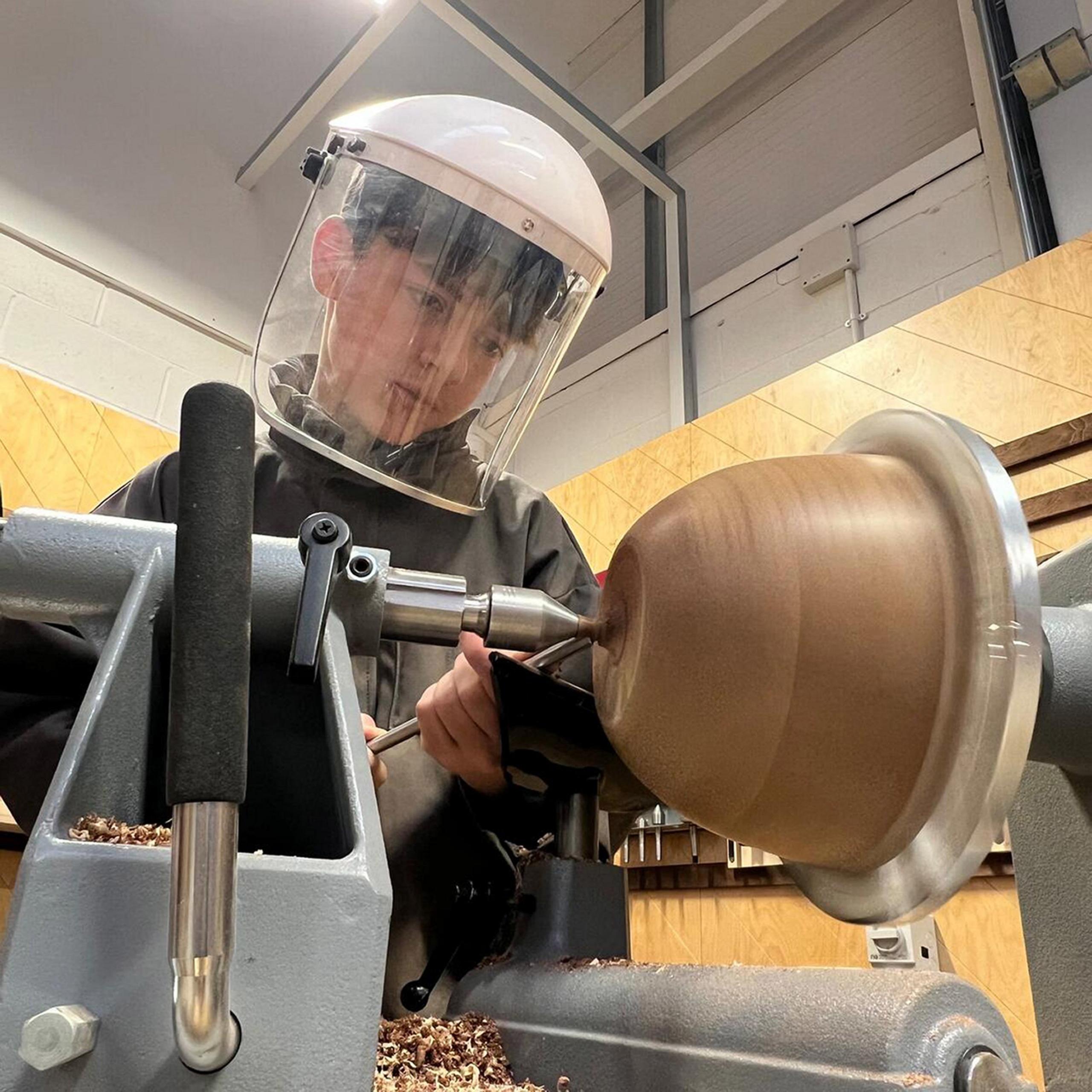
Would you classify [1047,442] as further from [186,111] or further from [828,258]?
[186,111]

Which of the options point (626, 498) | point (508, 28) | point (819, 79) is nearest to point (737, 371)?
point (626, 498)

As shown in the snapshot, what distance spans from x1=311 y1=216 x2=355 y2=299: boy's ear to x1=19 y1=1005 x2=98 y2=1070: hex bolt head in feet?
3.49

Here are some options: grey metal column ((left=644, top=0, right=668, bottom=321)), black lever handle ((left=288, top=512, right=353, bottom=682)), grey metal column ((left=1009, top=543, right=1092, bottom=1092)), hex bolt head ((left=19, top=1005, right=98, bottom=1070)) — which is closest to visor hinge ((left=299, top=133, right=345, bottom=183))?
black lever handle ((left=288, top=512, right=353, bottom=682))

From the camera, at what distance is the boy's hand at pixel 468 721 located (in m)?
0.71

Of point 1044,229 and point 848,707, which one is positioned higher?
point 1044,229

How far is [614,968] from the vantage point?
1.85ft

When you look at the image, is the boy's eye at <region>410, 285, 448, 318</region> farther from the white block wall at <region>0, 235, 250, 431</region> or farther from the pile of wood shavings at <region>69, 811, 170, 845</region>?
the white block wall at <region>0, 235, 250, 431</region>

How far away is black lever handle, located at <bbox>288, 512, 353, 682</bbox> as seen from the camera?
1.49 feet

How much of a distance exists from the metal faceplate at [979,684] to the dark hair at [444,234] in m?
0.83

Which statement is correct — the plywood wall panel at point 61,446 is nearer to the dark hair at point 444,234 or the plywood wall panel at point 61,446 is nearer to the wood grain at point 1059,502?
the dark hair at point 444,234

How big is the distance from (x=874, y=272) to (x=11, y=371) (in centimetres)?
264

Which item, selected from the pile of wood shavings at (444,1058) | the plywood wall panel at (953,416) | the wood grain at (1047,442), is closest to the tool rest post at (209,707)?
the pile of wood shavings at (444,1058)

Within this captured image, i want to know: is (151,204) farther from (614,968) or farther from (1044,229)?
(614,968)

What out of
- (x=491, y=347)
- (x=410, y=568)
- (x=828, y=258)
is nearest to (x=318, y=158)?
(x=491, y=347)
